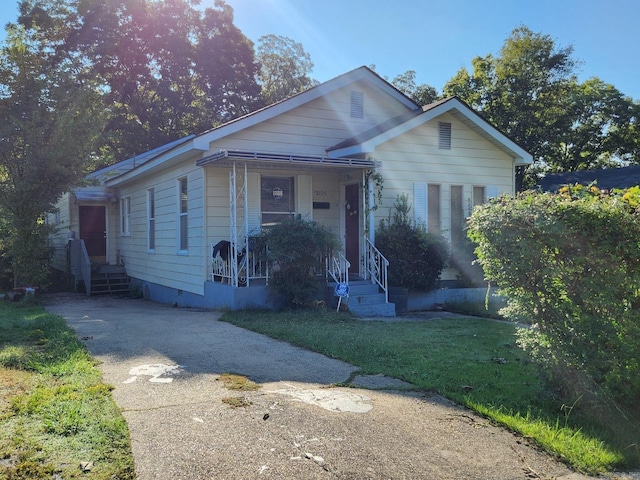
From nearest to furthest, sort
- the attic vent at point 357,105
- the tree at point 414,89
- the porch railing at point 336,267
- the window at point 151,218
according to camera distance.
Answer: the porch railing at point 336,267 → the attic vent at point 357,105 → the window at point 151,218 → the tree at point 414,89

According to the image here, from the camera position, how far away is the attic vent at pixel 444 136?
1286cm

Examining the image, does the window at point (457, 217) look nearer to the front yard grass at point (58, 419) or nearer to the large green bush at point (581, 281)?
the large green bush at point (581, 281)

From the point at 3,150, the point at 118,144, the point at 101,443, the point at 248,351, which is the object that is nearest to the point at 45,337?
the point at 248,351

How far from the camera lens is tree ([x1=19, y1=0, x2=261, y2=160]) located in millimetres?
28938

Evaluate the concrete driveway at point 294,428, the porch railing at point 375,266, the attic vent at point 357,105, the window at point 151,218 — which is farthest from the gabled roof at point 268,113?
the concrete driveway at point 294,428

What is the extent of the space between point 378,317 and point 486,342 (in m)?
2.97

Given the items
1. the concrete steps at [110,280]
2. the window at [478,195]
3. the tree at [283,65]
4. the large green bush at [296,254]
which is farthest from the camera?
the tree at [283,65]

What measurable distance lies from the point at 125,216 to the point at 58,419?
14.5 metres

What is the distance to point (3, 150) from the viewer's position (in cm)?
1266

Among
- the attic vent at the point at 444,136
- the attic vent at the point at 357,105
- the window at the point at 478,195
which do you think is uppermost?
the attic vent at the point at 357,105

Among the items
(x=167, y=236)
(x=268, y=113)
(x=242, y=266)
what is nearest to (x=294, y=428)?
(x=242, y=266)

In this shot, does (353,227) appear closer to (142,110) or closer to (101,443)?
(101,443)

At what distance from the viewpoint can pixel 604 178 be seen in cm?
1802

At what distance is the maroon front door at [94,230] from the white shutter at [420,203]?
12.0 meters
